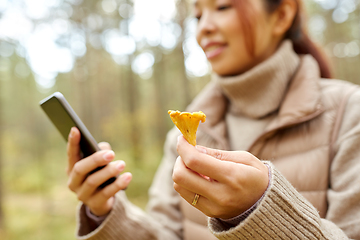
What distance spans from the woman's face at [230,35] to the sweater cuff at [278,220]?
997 millimetres

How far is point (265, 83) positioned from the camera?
1.67 metres

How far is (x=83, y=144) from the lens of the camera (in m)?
1.42

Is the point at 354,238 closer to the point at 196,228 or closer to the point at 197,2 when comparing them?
the point at 196,228

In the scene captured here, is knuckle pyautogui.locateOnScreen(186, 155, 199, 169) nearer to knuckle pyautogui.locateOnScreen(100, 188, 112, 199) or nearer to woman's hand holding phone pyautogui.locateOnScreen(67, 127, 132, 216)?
woman's hand holding phone pyautogui.locateOnScreen(67, 127, 132, 216)

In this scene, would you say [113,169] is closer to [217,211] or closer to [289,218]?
[217,211]

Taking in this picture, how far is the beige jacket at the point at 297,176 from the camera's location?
0.91 metres

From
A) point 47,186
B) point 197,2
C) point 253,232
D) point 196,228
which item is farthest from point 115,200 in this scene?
point 47,186

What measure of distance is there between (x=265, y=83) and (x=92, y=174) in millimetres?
1318

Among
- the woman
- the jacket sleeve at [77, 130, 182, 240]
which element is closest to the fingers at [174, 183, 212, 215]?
the woman

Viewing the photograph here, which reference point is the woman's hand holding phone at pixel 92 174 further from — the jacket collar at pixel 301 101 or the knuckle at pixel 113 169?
the jacket collar at pixel 301 101

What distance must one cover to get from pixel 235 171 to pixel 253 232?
266mm

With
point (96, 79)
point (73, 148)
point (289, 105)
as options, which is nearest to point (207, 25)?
point (289, 105)

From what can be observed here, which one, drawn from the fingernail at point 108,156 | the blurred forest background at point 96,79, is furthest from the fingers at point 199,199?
the blurred forest background at point 96,79

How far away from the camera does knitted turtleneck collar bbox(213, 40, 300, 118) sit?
1.64 m
